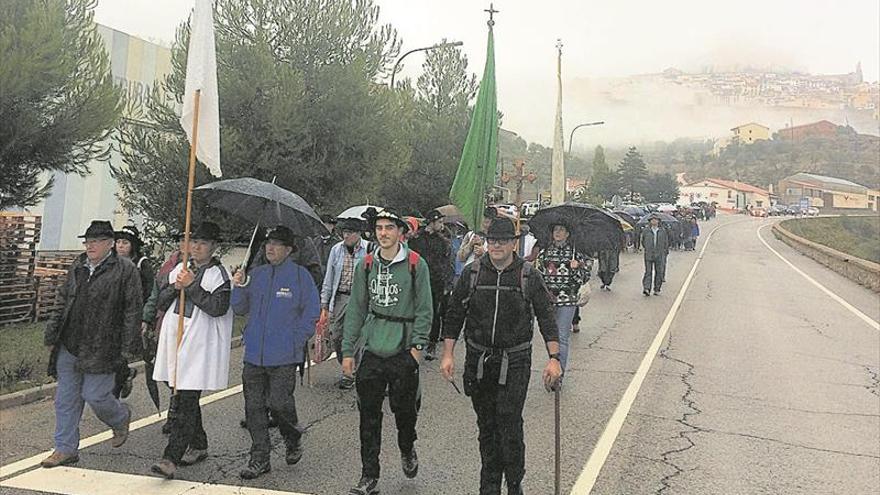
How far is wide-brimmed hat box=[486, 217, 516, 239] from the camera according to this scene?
4.55 m

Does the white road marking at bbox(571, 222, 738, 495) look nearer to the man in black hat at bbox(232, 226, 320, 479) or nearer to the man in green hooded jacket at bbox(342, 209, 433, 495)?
the man in green hooded jacket at bbox(342, 209, 433, 495)

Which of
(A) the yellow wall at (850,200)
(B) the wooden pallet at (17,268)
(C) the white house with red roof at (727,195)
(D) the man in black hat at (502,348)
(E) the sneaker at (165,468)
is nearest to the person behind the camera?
(D) the man in black hat at (502,348)

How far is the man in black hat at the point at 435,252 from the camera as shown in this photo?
9.21 metres

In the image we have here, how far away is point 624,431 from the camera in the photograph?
6.53 meters

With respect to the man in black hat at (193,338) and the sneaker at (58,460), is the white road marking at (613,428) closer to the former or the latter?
the man in black hat at (193,338)

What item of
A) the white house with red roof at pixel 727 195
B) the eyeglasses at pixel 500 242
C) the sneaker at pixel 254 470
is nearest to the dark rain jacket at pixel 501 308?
the eyeglasses at pixel 500 242

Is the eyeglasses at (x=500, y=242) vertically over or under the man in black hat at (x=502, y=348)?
over

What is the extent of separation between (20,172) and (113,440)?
252 inches

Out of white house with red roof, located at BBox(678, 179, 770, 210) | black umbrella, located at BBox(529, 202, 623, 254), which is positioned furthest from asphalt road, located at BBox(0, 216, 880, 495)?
white house with red roof, located at BBox(678, 179, 770, 210)

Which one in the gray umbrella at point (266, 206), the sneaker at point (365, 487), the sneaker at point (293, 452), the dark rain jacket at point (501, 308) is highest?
the gray umbrella at point (266, 206)

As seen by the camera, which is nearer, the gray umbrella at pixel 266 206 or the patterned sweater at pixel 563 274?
the gray umbrella at pixel 266 206

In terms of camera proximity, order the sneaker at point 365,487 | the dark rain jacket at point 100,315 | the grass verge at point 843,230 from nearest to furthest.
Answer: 1. the sneaker at point 365,487
2. the dark rain jacket at point 100,315
3. the grass verge at point 843,230

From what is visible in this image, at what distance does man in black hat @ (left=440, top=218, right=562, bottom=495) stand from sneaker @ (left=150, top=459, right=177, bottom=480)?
200 centimetres

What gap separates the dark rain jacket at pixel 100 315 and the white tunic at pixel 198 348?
0.26m
